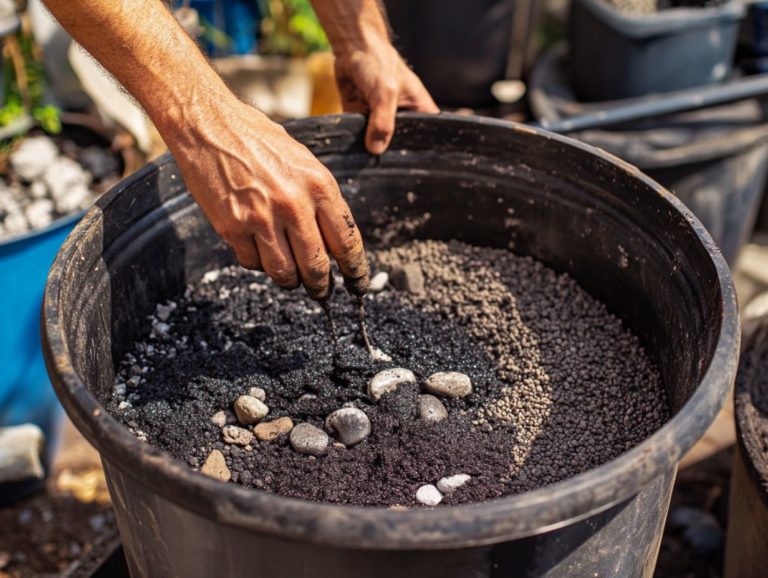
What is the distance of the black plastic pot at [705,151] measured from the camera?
8.11ft

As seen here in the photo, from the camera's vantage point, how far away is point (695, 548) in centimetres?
198

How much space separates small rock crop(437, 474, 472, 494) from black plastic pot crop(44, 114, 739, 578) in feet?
0.70

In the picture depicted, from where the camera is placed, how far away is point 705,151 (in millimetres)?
2459

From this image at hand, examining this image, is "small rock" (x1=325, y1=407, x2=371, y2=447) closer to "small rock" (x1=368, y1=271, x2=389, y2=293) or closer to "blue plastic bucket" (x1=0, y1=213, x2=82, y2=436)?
"small rock" (x1=368, y1=271, x2=389, y2=293)

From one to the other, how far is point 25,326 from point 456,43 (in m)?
2.05

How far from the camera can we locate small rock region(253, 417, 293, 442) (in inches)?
51.1

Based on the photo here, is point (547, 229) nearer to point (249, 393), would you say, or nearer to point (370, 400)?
point (370, 400)

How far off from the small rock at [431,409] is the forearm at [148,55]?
22.3 inches

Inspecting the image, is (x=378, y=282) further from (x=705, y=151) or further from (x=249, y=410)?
(x=705, y=151)

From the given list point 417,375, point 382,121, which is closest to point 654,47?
point 382,121

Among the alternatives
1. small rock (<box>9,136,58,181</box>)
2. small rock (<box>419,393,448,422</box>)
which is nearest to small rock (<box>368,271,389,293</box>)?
small rock (<box>419,393,448,422</box>)

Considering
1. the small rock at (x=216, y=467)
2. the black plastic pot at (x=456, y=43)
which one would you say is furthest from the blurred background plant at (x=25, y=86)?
the small rock at (x=216, y=467)

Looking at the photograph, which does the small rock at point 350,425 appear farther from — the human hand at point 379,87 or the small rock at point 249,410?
the human hand at point 379,87

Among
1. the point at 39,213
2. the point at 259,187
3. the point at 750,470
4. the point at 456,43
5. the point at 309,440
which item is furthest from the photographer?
the point at 456,43
